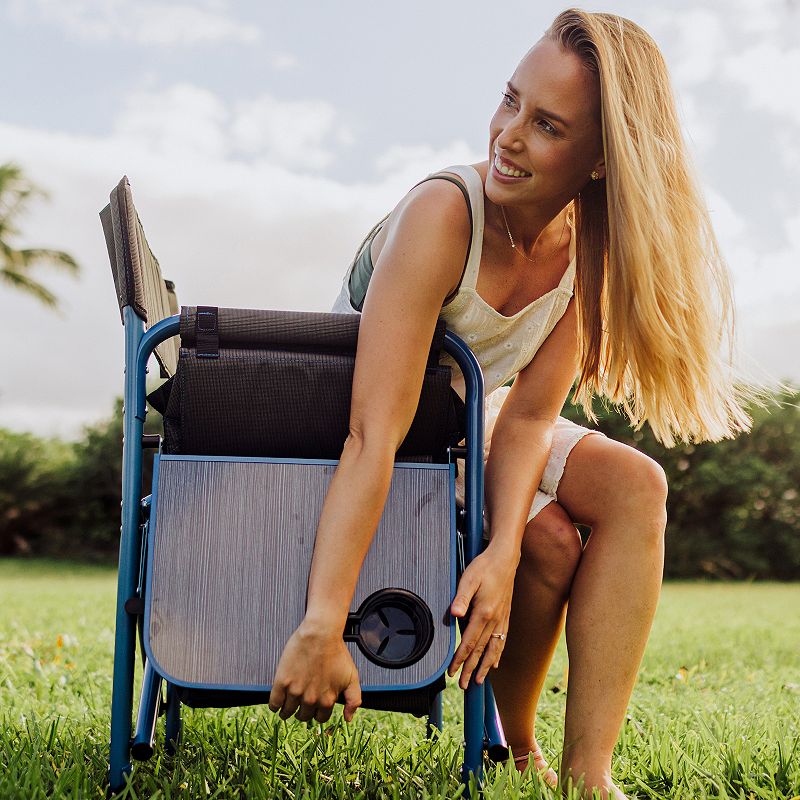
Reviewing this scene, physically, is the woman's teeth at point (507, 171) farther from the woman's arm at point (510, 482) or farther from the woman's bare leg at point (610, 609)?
the woman's bare leg at point (610, 609)

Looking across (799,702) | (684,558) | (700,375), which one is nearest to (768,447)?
(684,558)

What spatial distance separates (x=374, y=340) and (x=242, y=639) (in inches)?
20.8

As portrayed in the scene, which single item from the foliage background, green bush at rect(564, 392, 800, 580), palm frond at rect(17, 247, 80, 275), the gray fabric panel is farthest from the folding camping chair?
palm frond at rect(17, 247, 80, 275)

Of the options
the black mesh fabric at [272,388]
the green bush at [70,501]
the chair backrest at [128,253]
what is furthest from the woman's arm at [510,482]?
the green bush at [70,501]

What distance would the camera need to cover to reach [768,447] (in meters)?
12.3

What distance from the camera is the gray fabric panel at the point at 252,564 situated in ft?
4.75

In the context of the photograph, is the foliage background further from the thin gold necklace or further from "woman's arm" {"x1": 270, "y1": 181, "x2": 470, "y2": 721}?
"woman's arm" {"x1": 270, "y1": 181, "x2": 470, "y2": 721}

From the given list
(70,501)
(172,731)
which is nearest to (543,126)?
(172,731)

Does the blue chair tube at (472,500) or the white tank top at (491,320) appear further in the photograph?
the white tank top at (491,320)

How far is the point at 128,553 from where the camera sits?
5.06 feet

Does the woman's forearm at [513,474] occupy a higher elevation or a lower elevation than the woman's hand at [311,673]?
higher

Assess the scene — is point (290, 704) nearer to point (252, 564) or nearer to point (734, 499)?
point (252, 564)

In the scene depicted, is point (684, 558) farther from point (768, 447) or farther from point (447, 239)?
point (447, 239)

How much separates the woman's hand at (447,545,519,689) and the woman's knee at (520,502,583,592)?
191 millimetres
